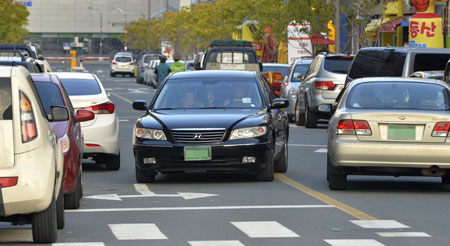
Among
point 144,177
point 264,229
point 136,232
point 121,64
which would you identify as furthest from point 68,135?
point 121,64

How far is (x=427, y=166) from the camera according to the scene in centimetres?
1421

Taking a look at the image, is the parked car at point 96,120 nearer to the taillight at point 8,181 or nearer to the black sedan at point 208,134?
the black sedan at point 208,134

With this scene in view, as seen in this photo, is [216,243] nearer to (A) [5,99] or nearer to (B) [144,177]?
(A) [5,99]

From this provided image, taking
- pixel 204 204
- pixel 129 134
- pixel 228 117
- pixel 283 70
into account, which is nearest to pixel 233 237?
pixel 204 204

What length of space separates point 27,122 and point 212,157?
5773mm

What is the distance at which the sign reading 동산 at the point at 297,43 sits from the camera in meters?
54.7

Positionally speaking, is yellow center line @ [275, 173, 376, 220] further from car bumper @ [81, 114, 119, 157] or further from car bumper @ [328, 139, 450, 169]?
car bumper @ [81, 114, 119, 157]

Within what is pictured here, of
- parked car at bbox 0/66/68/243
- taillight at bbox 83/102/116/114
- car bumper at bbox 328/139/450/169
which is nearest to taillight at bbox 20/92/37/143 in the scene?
parked car at bbox 0/66/68/243

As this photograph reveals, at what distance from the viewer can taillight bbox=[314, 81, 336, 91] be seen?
94.0 ft

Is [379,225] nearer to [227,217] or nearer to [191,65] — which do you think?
[227,217]

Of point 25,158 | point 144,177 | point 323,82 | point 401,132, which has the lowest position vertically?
point 144,177

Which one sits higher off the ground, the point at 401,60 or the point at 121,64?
the point at 401,60

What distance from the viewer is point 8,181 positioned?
9.49m

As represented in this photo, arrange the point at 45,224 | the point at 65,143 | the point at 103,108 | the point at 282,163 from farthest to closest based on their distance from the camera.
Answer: the point at 103,108, the point at 282,163, the point at 65,143, the point at 45,224
